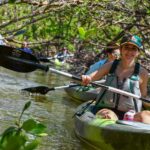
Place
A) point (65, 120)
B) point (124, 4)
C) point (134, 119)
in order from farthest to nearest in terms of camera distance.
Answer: point (124, 4) < point (65, 120) < point (134, 119)

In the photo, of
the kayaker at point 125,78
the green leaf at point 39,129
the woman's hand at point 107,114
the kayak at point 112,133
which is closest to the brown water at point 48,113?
the kayak at point 112,133

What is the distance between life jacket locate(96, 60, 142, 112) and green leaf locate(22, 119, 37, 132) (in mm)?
4317

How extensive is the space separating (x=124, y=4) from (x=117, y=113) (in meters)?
3.96

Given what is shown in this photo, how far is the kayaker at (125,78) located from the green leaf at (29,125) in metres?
4.16

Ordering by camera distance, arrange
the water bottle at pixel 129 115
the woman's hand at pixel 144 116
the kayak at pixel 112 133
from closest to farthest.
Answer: the kayak at pixel 112 133
the woman's hand at pixel 144 116
the water bottle at pixel 129 115

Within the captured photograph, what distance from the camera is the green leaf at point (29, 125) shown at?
869 millimetres

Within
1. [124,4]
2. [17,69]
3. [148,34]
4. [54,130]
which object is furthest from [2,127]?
[148,34]

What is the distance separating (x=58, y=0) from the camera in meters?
4.16

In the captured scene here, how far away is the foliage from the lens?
84 centimetres

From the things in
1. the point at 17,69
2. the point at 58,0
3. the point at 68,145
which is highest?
the point at 58,0

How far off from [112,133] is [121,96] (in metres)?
0.74

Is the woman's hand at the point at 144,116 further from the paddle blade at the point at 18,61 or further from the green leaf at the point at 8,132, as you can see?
the green leaf at the point at 8,132

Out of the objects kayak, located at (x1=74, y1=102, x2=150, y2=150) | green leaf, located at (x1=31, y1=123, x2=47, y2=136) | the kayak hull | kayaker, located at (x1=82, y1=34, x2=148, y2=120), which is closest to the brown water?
the kayak hull

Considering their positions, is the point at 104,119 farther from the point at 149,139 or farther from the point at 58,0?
the point at 58,0
